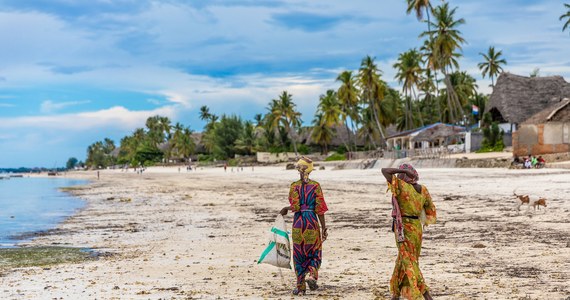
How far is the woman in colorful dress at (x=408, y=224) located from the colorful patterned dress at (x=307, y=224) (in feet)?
4.05

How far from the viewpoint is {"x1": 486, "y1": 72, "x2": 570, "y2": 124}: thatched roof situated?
2084 inches

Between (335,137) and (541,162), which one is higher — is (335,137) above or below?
above

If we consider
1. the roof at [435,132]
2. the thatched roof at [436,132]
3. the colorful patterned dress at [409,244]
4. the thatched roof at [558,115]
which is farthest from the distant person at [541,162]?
the colorful patterned dress at [409,244]

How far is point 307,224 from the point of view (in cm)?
702

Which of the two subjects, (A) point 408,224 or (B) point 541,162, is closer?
(A) point 408,224

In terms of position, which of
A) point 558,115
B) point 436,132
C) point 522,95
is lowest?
point 436,132

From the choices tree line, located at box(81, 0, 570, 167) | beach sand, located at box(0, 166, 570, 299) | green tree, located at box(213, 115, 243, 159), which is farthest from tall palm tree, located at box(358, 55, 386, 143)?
Result: beach sand, located at box(0, 166, 570, 299)

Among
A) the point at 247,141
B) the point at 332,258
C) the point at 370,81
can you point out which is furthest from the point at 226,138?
the point at 332,258

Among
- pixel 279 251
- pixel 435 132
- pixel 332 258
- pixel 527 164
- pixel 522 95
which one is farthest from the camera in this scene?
pixel 435 132

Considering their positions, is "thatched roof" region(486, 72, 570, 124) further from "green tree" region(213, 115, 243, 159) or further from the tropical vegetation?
"green tree" region(213, 115, 243, 159)

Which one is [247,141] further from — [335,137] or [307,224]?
[307,224]

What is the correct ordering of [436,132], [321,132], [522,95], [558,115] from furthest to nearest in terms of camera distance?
[321,132] → [436,132] → [522,95] → [558,115]

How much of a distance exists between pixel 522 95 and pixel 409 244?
172 feet

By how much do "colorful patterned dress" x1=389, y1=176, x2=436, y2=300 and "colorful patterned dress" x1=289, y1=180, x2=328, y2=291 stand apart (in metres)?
1.25
